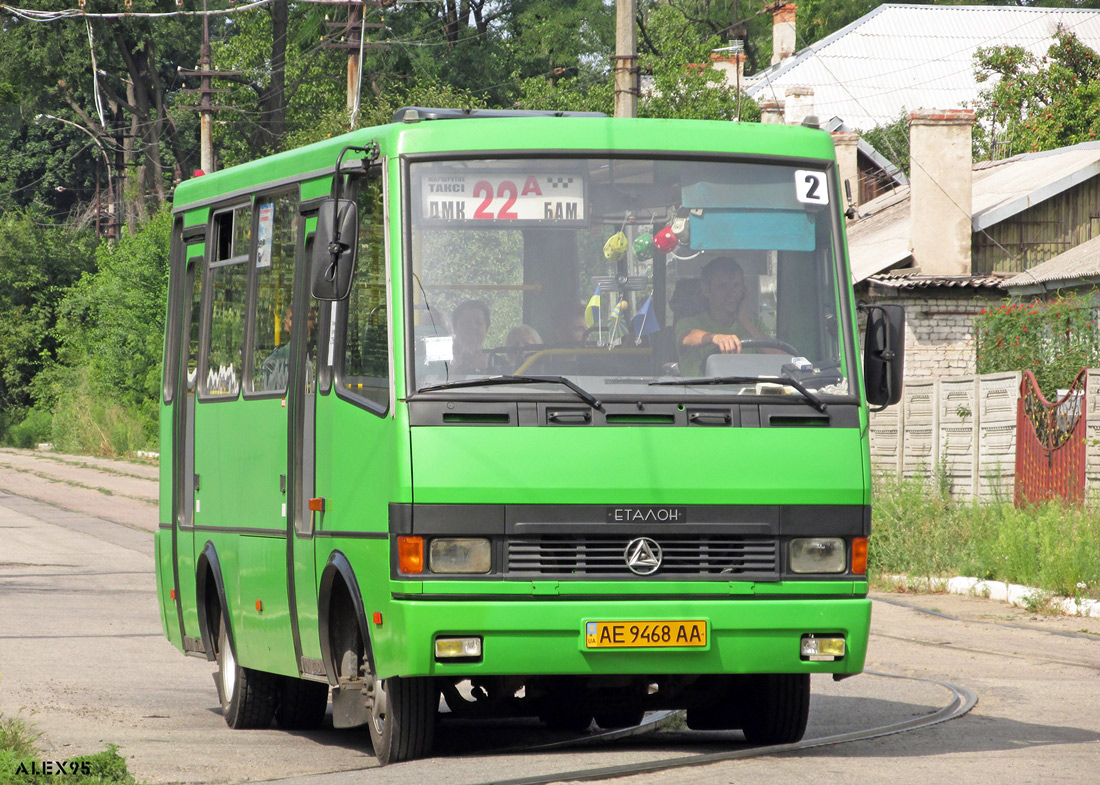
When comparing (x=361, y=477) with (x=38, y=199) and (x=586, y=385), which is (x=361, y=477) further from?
(x=38, y=199)

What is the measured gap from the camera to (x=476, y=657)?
7520mm

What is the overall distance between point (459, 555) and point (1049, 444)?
12498mm

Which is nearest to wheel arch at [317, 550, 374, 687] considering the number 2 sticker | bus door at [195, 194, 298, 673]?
bus door at [195, 194, 298, 673]

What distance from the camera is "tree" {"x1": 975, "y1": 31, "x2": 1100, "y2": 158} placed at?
149 ft

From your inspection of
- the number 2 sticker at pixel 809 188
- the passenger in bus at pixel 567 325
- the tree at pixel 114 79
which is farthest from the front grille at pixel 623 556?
the tree at pixel 114 79

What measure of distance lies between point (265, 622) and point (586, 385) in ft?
8.27

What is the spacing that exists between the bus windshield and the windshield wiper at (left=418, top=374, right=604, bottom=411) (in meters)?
0.02

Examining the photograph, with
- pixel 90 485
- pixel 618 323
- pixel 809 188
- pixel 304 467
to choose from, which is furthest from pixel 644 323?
pixel 90 485

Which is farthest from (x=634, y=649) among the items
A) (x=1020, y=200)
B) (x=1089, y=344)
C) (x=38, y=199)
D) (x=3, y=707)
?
(x=38, y=199)

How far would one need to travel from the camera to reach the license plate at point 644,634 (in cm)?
754

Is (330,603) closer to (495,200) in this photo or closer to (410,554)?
(410,554)

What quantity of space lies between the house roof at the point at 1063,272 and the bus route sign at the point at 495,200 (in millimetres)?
21285

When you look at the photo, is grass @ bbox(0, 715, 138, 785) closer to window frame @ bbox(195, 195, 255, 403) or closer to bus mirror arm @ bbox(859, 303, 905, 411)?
window frame @ bbox(195, 195, 255, 403)

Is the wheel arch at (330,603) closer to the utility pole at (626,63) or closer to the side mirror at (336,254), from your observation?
the side mirror at (336,254)
